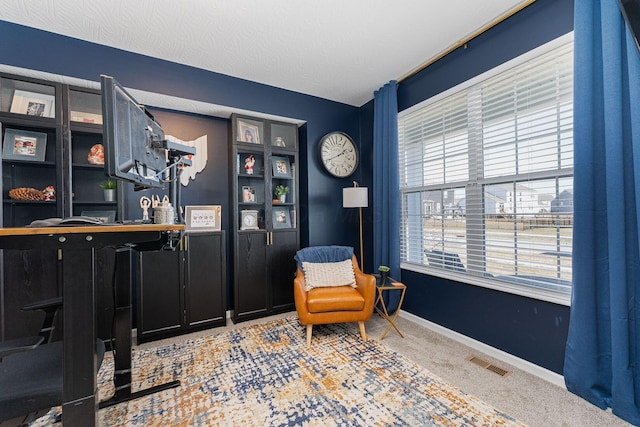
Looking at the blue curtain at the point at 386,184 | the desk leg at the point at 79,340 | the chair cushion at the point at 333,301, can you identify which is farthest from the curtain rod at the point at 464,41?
the desk leg at the point at 79,340

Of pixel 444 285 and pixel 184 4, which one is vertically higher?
pixel 184 4

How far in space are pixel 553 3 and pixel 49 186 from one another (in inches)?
168

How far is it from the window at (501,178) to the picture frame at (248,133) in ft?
5.80

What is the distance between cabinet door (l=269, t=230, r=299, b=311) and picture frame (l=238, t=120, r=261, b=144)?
3.78ft

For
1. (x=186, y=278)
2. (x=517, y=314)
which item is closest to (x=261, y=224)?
(x=186, y=278)

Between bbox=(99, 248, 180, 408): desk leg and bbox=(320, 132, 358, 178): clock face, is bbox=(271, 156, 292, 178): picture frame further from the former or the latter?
bbox=(99, 248, 180, 408): desk leg

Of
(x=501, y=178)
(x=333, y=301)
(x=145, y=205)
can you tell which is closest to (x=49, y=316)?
(x=145, y=205)

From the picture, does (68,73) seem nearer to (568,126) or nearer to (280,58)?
(280,58)

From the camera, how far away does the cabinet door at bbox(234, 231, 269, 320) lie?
3.01 meters

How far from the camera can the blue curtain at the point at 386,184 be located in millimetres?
3025

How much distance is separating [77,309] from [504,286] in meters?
2.72

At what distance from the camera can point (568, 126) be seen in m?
1.84

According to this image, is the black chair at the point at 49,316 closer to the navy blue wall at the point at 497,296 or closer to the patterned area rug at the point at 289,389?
the patterned area rug at the point at 289,389

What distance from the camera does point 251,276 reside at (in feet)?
10.1
